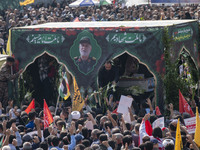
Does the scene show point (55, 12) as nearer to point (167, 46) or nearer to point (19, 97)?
point (19, 97)

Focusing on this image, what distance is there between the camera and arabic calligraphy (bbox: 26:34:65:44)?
650 inches

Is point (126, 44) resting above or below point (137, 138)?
above

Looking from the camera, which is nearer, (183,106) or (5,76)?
(183,106)

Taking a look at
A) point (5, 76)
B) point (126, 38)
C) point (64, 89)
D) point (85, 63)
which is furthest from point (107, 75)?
point (5, 76)

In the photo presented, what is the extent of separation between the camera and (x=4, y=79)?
16547 mm

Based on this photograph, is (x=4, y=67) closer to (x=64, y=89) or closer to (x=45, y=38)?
(x=45, y=38)

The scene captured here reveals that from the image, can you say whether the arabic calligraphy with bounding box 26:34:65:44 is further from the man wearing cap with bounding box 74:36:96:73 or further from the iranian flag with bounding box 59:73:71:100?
the iranian flag with bounding box 59:73:71:100

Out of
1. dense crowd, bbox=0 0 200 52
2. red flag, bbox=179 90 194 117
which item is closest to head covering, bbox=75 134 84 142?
red flag, bbox=179 90 194 117

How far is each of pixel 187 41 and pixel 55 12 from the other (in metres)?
17.8

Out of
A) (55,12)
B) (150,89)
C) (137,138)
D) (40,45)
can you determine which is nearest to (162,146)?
(137,138)

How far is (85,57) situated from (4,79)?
8.74 ft

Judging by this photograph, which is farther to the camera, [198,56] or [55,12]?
[55,12]

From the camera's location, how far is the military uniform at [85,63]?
16.2 metres

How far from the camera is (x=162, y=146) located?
10352 millimetres
